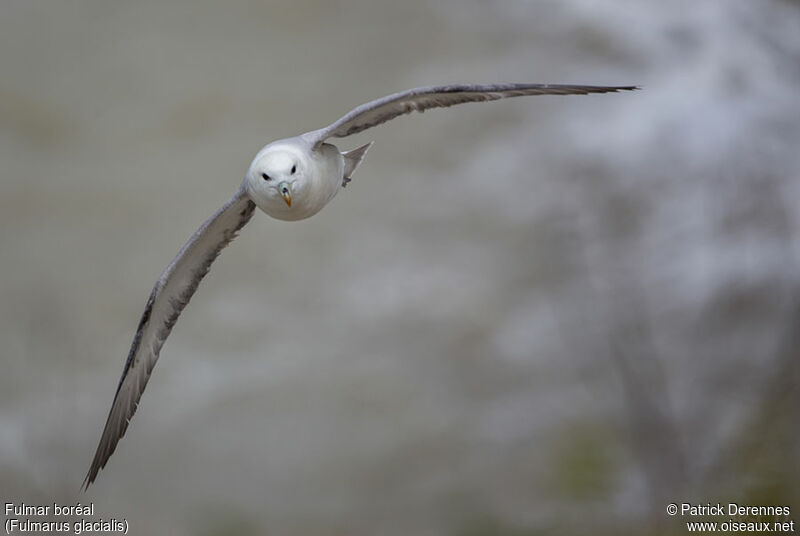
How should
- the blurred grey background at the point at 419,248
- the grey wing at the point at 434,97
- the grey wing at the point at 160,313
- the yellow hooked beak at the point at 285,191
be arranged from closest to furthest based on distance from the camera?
the yellow hooked beak at the point at 285,191, the grey wing at the point at 434,97, the grey wing at the point at 160,313, the blurred grey background at the point at 419,248

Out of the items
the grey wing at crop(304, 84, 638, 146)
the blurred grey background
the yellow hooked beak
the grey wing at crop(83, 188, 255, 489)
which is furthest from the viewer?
the blurred grey background

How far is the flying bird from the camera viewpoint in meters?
3.14

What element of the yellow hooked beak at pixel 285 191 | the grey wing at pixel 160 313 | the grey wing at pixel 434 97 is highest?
the grey wing at pixel 434 97

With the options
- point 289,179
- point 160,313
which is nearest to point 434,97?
point 289,179

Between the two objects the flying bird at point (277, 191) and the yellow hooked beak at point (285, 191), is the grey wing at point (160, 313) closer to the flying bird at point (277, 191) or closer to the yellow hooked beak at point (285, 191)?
the flying bird at point (277, 191)

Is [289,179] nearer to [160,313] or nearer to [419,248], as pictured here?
[160,313]

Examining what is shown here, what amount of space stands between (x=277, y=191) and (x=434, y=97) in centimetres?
70

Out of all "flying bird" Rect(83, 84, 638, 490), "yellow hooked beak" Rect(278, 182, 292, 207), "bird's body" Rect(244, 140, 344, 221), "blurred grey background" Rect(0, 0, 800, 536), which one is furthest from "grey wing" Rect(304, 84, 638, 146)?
"blurred grey background" Rect(0, 0, 800, 536)

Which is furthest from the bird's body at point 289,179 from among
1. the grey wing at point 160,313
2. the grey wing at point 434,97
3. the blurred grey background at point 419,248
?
the blurred grey background at point 419,248

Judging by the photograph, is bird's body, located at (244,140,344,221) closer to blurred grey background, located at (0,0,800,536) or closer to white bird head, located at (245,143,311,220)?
white bird head, located at (245,143,311,220)

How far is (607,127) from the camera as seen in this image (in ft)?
20.9

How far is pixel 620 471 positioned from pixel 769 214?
196 cm

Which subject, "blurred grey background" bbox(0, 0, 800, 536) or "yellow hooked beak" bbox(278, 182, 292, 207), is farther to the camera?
"blurred grey background" bbox(0, 0, 800, 536)

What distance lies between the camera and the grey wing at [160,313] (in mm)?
3796
